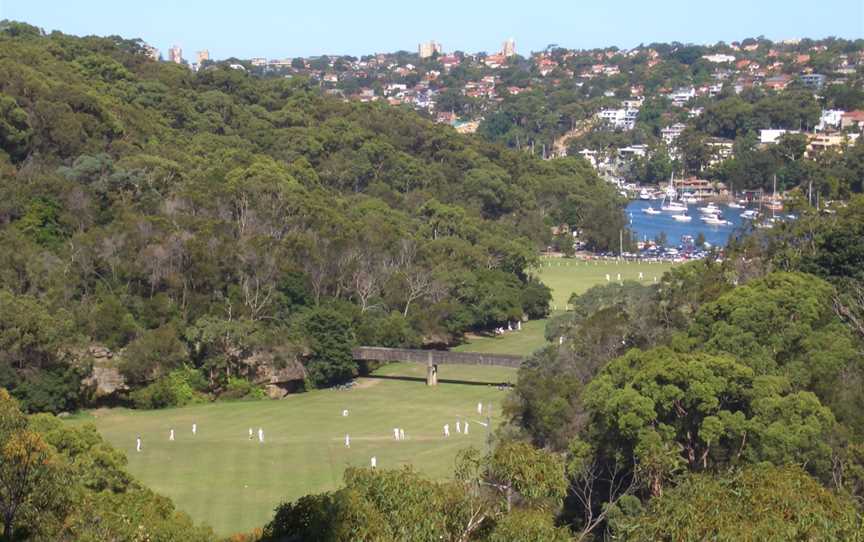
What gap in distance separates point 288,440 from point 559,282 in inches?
1271

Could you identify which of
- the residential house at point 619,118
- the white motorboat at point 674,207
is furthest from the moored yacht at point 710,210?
the residential house at point 619,118

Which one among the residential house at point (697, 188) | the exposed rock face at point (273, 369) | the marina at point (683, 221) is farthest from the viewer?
the residential house at point (697, 188)

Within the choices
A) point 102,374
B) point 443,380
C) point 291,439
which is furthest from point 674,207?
point 291,439

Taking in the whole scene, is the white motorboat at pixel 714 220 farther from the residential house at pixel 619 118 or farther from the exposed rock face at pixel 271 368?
the exposed rock face at pixel 271 368

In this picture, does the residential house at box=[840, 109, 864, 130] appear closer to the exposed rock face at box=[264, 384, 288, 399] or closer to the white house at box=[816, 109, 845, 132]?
the white house at box=[816, 109, 845, 132]

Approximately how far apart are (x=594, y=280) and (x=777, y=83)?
98.6 metres

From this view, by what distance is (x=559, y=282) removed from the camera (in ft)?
205

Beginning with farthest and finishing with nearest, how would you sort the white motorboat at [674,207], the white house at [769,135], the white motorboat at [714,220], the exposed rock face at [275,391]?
the white house at [769,135], the white motorboat at [674,207], the white motorboat at [714,220], the exposed rock face at [275,391]

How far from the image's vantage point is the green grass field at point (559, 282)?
46625 mm

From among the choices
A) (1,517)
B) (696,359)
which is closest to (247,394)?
(696,359)

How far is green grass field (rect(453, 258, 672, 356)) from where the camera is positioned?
153 ft

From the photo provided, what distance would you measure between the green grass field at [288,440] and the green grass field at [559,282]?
4369 millimetres

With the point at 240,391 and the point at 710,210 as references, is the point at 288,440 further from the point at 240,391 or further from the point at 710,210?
the point at 710,210

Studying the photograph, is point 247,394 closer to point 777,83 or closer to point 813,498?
point 813,498
